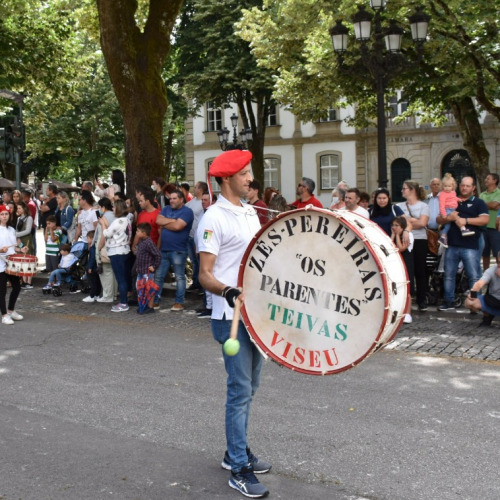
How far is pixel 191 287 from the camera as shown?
43.9ft

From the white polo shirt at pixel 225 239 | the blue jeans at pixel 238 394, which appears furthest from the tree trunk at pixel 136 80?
the blue jeans at pixel 238 394

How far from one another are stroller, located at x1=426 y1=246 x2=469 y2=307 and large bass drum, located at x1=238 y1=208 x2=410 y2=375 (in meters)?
7.52

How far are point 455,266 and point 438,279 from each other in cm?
55

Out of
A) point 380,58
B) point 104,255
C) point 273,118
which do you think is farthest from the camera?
point 273,118

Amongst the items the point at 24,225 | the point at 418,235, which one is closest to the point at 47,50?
the point at 24,225

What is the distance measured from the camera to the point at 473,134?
24.2 m

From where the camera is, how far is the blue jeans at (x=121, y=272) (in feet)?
39.9

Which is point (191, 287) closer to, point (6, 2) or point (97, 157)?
point (6, 2)

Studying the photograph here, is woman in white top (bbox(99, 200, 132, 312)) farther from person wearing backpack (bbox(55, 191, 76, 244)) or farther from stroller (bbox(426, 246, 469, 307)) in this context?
stroller (bbox(426, 246, 469, 307))

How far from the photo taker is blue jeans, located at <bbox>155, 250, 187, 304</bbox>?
1192cm

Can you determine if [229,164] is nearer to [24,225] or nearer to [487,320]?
[487,320]

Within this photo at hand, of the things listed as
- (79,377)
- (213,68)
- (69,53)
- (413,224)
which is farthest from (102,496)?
(213,68)

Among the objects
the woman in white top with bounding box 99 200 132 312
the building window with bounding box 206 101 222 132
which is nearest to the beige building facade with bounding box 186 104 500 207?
the building window with bounding box 206 101 222 132

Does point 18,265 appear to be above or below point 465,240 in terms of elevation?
below
